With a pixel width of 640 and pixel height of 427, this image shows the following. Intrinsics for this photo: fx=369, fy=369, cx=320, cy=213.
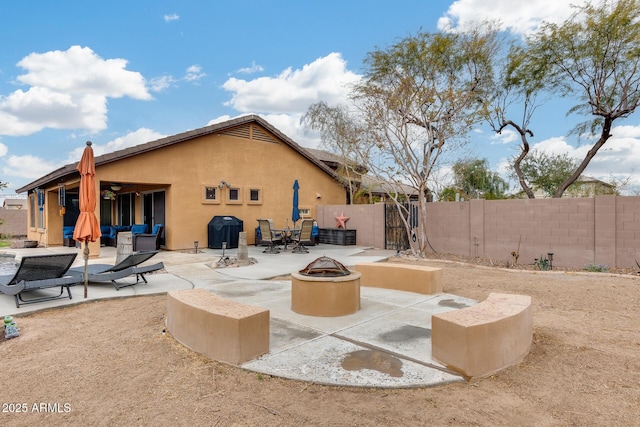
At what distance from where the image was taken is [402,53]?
12.1 metres

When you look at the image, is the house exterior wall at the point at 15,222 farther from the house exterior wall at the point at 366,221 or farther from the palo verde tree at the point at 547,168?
the palo verde tree at the point at 547,168

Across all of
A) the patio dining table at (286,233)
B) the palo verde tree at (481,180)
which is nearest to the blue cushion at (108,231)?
the patio dining table at (286,233)

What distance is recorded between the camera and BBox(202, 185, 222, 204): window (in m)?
14.3

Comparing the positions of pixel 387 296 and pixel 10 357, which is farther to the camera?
pixel 387 296

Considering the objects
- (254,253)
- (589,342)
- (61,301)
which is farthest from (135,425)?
(254,253)

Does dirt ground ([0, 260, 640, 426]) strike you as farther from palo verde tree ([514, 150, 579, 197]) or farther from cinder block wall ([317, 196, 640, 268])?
palo verde tree ([514, 150, 579, 197])

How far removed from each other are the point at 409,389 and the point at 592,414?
136cm

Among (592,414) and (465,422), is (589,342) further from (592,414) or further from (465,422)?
(465,422)

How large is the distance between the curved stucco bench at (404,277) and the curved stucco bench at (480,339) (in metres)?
2.66

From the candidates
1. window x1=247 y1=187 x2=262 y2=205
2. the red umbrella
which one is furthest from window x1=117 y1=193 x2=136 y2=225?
the red umbrella

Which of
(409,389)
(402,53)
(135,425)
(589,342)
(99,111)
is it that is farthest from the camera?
(99,111)

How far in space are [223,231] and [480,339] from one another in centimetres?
1149

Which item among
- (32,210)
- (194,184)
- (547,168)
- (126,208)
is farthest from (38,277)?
(547,168)

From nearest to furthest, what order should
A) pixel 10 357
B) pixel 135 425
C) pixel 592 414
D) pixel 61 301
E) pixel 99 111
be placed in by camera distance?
pixel 135 425, pixel 592 414, pixel 10 357, pixel 61 301, pixel 99 111
